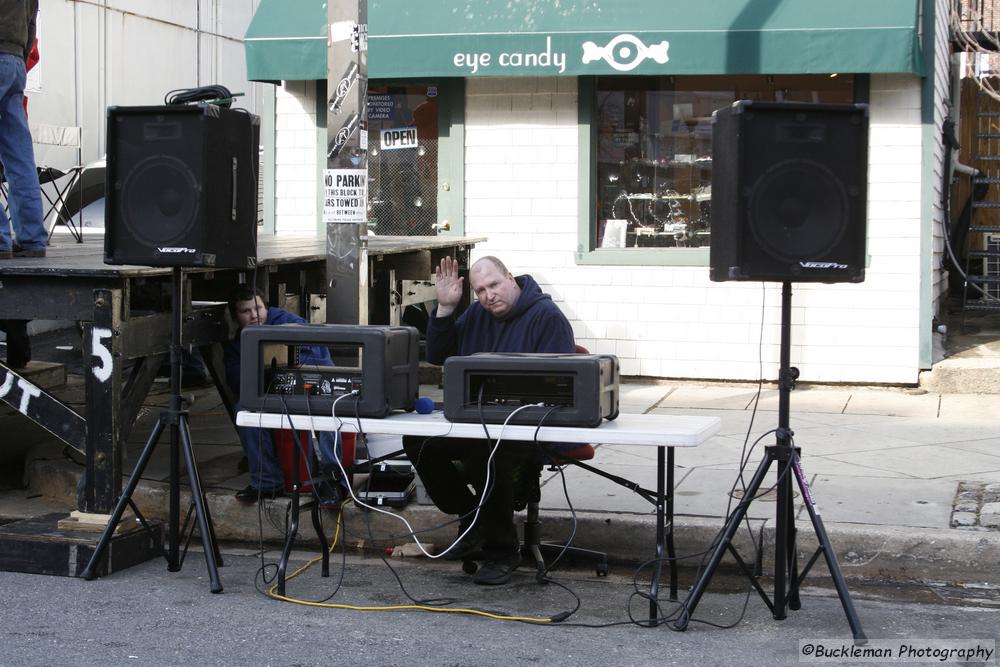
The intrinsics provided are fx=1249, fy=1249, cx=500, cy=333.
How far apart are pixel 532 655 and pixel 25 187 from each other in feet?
13.2

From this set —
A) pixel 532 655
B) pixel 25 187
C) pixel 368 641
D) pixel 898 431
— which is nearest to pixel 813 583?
pixel 532 655

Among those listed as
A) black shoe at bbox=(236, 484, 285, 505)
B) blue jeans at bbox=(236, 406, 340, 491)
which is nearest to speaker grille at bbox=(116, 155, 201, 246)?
blue jeans at bbox=(236, 406, 340, 491)

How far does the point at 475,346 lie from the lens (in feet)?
19.7

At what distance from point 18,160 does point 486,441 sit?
3274 mm

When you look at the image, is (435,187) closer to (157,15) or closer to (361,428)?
(361,428)

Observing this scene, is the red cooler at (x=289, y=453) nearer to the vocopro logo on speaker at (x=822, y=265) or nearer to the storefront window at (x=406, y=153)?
the vocopro logo on speaker at (x=822, y=265)

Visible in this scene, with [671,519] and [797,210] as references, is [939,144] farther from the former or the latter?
[671,519]

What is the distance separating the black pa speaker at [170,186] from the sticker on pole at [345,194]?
3.48 feet

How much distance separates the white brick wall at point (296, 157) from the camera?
1088 centimetres

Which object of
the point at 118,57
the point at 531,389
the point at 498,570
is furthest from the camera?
the point at 118,57

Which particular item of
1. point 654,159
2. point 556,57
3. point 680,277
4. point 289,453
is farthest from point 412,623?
point 654,159

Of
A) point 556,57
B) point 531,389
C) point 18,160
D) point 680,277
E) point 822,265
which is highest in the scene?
point 556,57

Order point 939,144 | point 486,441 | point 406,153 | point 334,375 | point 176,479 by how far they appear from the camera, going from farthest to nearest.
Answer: point 406,153 → point 939,144 → point 176,479 → point 486,441 → point 334,375

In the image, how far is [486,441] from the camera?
17.9ft
